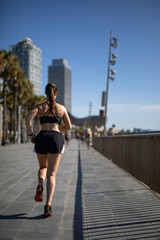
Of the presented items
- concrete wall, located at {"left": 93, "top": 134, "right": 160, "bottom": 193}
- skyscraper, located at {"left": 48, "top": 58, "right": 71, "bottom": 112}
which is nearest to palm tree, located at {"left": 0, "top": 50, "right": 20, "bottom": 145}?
concrete wall, located at {"left": 93, "top": 134, "right": 160, "bottom": 193}

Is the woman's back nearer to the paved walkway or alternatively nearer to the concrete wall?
the paved walkway

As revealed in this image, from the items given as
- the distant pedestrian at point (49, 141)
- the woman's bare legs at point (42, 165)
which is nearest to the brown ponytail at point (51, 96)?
the distant pedestrian at point (49, 141)

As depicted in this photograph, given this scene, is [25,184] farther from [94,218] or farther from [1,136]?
[1,136]

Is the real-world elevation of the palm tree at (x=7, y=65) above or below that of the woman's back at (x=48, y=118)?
above

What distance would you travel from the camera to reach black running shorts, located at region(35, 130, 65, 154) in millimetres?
4016

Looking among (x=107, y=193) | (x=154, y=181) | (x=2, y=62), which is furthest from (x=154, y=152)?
(x=2, y=62)

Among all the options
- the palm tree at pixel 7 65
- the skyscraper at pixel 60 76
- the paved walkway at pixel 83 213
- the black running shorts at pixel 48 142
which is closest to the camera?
the paved walkway at pixel 83 213

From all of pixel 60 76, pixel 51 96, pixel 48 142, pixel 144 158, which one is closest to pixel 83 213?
pixel 48 142

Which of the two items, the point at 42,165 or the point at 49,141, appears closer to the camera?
the point at 49,141

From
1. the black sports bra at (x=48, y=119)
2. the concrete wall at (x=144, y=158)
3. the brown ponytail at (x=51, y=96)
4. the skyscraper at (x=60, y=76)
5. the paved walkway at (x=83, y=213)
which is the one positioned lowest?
the paved walkway at (x=83, y=213)

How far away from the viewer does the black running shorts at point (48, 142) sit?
13.2ft

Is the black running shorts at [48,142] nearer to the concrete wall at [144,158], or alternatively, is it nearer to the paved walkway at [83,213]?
the paved walkway at [83,213]

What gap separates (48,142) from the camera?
158 inches

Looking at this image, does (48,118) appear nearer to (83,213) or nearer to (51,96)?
(51,96)
